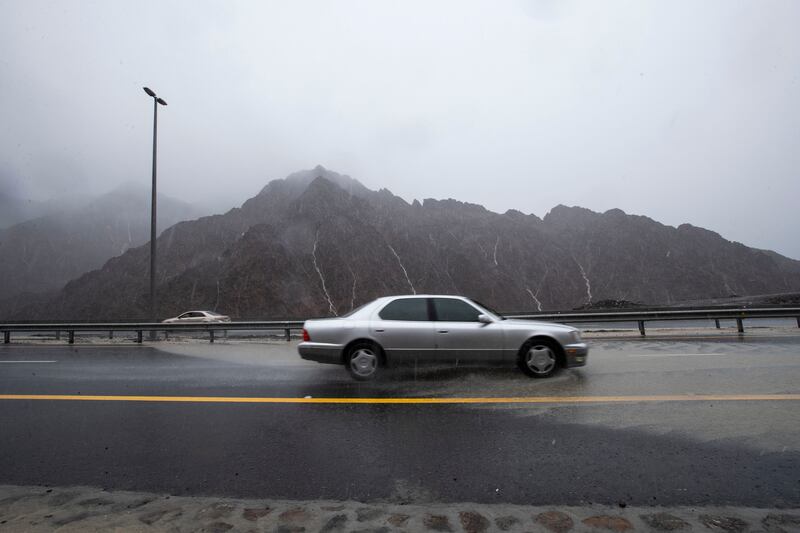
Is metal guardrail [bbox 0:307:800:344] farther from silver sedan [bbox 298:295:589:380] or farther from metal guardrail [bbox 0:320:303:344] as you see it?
silver sedan [bbox 298:295:589:380]

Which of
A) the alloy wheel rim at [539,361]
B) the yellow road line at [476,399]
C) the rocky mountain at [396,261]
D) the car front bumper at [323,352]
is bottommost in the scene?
the yellow road line at [476,399]

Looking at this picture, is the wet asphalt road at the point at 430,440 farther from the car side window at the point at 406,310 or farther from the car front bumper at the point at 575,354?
the car side window at the point at 406,310

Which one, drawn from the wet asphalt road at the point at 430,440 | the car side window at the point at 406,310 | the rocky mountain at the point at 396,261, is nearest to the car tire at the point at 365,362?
the wet asphalt road at the point at 430,440

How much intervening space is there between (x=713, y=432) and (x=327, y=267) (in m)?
118

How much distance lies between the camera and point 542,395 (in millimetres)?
5309

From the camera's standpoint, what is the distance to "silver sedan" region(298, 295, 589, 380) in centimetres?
643

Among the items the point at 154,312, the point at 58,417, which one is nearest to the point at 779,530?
the point at 58,417

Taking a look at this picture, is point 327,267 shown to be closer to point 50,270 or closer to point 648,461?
point 648,461

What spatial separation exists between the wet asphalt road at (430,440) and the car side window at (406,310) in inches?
38.1

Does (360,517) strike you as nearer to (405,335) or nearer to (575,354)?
(405,335)

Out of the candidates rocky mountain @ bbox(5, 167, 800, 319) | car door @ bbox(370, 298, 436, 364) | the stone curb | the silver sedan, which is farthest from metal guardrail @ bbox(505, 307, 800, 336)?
rocky mountain @ bbox(5, 167, 800, 319)

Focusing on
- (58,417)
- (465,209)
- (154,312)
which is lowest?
(58,417)

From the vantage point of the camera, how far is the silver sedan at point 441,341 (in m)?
6.43

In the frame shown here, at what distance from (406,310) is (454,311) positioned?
0.80 meters
